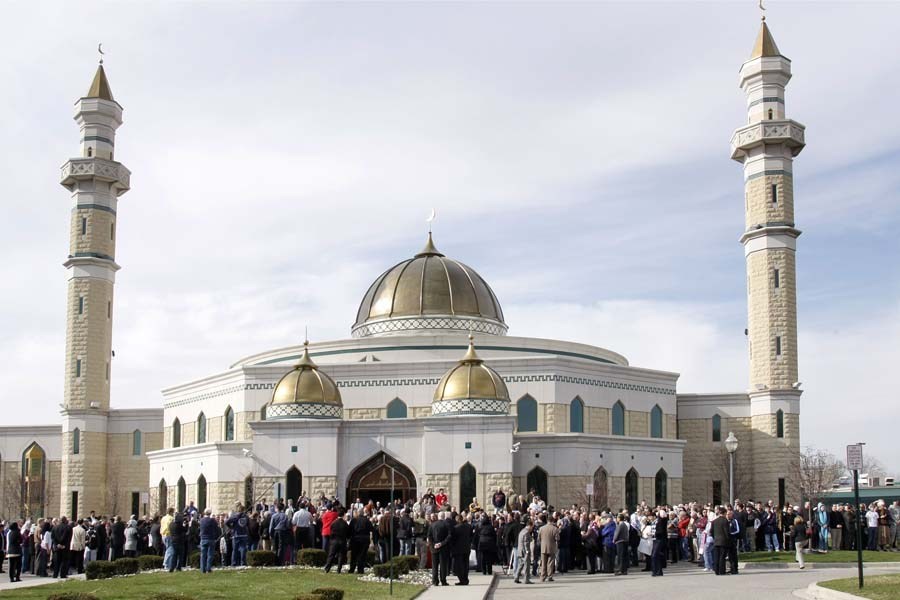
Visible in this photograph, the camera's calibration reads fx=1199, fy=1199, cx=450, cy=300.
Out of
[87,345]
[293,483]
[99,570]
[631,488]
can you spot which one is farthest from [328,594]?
[87,345]

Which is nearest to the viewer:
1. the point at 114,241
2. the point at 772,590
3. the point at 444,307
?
the point at 772,590

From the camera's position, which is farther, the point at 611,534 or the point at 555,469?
the point at 555,469

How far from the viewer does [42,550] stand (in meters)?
31.7

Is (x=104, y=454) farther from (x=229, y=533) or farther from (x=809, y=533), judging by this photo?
(x=809, y=533)

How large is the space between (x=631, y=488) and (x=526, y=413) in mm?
5320

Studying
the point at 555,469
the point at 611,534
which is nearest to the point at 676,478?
the point at 555,469

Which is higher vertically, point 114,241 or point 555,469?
point 114,241

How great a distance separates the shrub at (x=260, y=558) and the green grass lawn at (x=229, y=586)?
128 centimetres

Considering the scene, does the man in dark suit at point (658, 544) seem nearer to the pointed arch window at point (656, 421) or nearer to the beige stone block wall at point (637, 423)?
the beige stone block wall at point (637, 423)

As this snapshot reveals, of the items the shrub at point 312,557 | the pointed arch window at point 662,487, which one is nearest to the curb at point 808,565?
the shrub at point 312,557

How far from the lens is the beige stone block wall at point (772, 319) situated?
52938 mm

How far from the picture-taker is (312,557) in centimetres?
2841

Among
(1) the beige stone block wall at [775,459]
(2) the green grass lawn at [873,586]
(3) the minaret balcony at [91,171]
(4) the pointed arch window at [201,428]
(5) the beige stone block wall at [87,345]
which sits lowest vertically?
(2) the green grass lawn at [873,586]

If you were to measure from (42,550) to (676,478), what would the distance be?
2774 cm
